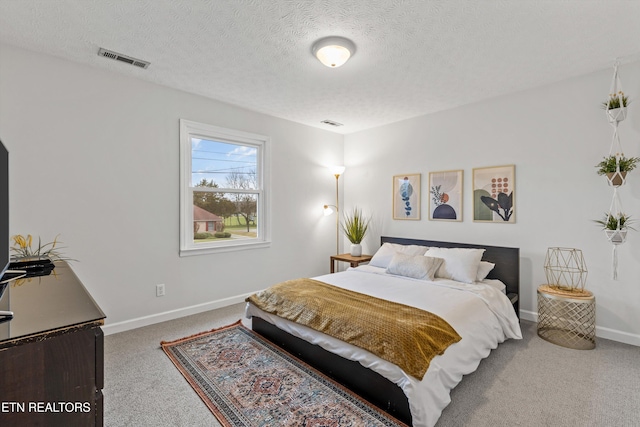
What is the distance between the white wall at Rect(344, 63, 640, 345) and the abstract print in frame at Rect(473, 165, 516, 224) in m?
0.07

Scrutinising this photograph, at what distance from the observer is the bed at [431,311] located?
5.81 feet

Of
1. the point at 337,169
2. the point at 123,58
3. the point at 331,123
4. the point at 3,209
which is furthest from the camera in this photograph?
the point at 337,169

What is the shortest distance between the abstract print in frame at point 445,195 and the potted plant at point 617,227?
141 centimetres

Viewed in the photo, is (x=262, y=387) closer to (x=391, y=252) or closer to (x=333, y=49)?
(x=391, y=252)

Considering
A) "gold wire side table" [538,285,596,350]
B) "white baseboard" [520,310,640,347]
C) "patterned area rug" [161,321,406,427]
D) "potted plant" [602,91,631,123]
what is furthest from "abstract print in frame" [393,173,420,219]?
"patterned area rug" [161,321,406,427]

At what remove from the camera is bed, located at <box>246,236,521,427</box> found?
1.77 m

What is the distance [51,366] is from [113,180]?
2.48 meters

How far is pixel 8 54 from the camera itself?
246 centimetres

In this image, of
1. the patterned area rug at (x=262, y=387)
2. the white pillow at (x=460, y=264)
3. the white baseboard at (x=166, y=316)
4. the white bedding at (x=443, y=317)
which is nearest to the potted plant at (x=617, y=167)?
the white pillow at (x=460, y=264)

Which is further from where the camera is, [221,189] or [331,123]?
[331,123]

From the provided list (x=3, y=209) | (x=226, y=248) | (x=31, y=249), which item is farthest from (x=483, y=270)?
(x=31, y=249)

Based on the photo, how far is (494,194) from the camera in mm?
3572

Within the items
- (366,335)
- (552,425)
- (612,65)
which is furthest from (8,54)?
(612,65)

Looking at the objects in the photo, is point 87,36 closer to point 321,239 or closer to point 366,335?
Answer: point 366,335
